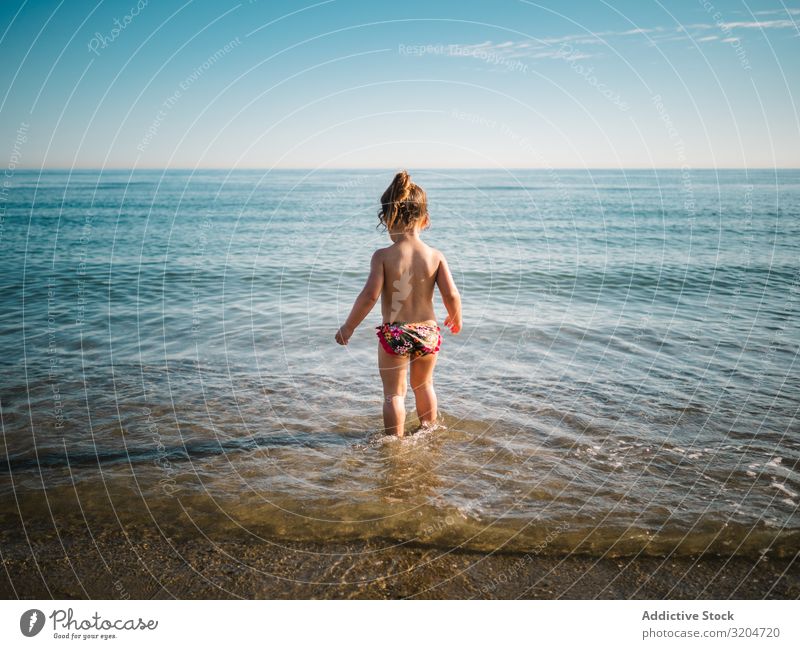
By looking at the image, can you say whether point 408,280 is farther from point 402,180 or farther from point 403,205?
point 402,180

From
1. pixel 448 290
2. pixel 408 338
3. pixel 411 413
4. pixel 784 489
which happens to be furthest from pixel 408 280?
pixel 784 489

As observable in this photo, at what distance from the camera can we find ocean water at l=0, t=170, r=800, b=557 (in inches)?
161

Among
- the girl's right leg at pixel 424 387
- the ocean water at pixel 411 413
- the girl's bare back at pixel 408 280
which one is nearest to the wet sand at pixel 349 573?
the ocean water at pixel 411 413

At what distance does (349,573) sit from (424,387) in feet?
7.81

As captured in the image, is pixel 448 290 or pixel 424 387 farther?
pixel 424 387

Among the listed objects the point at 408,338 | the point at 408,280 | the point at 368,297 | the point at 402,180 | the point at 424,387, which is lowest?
the point at 424,387

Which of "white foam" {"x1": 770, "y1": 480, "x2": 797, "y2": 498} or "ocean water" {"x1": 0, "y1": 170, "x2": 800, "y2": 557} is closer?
"ocean water" {"x1": 0, "y1": 170, "x2": 800, "y2": 557}

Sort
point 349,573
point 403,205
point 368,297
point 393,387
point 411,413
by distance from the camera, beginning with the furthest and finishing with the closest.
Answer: point 411,413 → point 393,387 → point 368,297 → point 403,205 → point 349,573

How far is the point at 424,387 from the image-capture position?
5582 millimetres

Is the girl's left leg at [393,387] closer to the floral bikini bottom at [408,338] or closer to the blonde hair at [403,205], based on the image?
the floral bikini bottom at [408,338]

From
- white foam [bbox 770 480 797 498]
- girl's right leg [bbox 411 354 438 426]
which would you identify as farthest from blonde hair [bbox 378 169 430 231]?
white foam [bbox 770 480 797 498]

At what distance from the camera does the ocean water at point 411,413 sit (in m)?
4.08

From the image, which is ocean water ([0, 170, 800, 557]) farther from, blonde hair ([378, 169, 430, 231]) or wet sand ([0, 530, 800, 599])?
blonde hair ([378, 169, 430, 231])

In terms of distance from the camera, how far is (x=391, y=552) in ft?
12.0
